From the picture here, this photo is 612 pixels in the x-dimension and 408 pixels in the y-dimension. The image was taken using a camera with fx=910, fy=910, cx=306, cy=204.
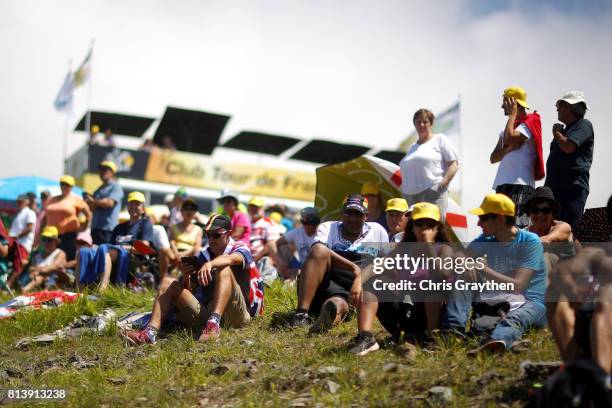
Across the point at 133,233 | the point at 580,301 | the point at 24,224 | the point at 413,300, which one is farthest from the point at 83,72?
the point at 580,301

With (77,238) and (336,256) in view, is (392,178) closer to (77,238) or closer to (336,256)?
(336,256)

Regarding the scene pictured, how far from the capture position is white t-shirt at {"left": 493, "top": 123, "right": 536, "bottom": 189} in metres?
9.30

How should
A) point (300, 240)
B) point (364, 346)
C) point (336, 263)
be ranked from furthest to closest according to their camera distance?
point (300, 240)
point (336, 263)
point (364, 346)

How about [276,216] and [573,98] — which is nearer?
[573,98]

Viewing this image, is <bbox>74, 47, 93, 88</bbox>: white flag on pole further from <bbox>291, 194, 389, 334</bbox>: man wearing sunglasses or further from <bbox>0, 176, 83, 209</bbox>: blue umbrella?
<bbox>291, 194, 389, 334</bbox>: man wearing sunglasses

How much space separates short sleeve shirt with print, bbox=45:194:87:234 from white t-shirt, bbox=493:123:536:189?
7.86 m

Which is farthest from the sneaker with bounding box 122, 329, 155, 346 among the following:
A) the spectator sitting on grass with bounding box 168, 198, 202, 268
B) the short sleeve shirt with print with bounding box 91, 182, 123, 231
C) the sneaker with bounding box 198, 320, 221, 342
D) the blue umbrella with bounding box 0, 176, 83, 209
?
the blue umbrella with bounding box 0, 176, 83, 209

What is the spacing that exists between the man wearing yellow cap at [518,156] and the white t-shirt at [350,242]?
4.40ft

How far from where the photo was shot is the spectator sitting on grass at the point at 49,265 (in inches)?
563

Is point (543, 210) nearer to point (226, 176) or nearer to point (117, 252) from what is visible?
point (117, 252)

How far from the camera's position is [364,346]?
7.23 metres

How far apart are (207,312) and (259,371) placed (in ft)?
6.41

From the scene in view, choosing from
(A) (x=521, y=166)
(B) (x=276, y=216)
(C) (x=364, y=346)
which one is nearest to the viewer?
(C) (x=364, y=346)

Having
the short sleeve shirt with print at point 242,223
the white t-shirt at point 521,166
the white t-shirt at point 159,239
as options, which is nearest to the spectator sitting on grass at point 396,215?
the white t-shirt at point 521,166
